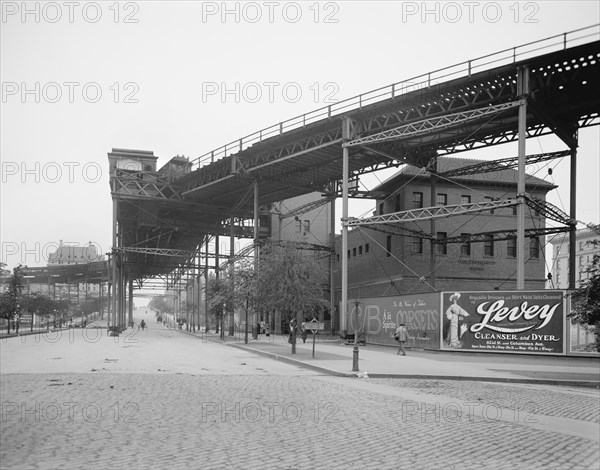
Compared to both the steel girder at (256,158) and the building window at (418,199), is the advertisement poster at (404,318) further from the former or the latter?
the building window at (418,199)

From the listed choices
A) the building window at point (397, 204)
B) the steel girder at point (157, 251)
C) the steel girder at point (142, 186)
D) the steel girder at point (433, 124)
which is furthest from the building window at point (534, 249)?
the steel girder at point (142, 186)

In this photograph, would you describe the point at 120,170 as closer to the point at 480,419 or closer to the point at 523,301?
the point at 523,301

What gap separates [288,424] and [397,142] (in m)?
31.9

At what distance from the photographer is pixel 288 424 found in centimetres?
→ 942

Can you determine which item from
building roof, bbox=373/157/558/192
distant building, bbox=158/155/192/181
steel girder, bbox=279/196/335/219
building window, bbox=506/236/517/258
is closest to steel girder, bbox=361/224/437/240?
building roof, bbox=373/157/558/192

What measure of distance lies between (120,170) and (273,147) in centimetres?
1657

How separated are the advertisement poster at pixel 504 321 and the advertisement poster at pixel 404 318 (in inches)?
32.1

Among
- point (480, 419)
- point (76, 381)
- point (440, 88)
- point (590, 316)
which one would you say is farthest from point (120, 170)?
point (480, 419)

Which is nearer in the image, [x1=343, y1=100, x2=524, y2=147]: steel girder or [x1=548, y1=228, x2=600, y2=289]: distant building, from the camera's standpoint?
[x1=343, y1=100, x2=524, y2=147]: steel girder

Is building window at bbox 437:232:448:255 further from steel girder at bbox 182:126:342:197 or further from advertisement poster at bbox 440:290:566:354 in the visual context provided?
advertisement poster at bbox 440:290:566:354

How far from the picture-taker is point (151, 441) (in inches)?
317

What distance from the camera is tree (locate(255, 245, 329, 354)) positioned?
2852cm

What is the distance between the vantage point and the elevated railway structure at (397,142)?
97.2 feet

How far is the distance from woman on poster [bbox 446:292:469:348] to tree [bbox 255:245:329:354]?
19.5 ft
